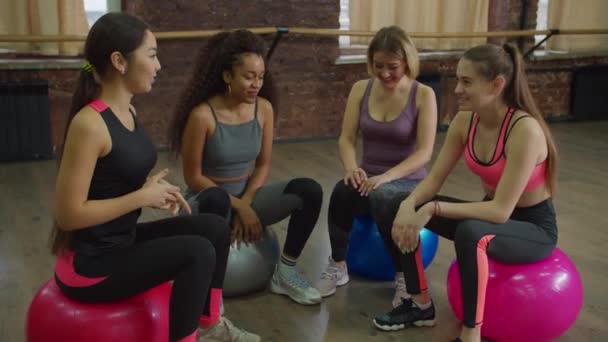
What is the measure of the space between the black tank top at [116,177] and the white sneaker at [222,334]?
466mm

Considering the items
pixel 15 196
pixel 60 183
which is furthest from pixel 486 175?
pixel 15 196

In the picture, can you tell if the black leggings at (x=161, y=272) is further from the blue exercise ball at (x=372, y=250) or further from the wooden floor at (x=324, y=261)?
the blue exercise ball at (x=372, y=250)

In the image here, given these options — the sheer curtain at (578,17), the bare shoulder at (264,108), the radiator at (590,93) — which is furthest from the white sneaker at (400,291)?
the radiator at (590,93)

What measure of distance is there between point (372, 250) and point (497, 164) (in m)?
0.73

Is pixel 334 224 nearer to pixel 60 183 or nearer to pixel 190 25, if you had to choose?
pixel 60 183

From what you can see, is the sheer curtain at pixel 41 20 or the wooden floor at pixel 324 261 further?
the sheer curtain at pixel 41 20

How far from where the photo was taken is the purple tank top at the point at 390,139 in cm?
261

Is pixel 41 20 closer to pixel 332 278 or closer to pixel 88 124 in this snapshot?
pixel 332 278

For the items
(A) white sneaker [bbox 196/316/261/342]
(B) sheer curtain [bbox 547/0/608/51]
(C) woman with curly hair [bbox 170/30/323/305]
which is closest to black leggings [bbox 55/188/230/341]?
(A) white sneaker [bbox 196/316/261/342]

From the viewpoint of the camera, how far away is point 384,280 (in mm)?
2766

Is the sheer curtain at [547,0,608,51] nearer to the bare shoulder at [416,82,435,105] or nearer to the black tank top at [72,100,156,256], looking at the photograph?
the bare shoulder at [416,82,435,105]

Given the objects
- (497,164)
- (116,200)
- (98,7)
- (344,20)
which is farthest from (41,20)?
(497,164)

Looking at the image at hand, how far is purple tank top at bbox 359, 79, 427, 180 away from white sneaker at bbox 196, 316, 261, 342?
33.5 inches

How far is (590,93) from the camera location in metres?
6.43
